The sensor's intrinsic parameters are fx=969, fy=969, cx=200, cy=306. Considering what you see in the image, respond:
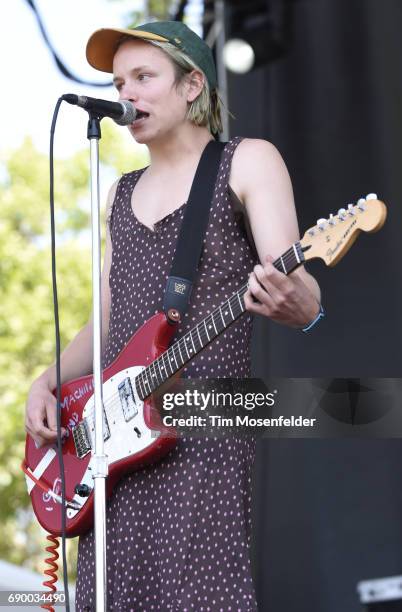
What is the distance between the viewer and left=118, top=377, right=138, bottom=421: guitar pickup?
7.29ft

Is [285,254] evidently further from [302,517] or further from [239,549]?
[302,517]

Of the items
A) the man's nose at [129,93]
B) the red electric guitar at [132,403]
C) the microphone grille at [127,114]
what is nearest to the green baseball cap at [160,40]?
the man's nose at [129,93]

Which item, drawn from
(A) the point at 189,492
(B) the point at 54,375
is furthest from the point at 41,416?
(A) the point at 189,492

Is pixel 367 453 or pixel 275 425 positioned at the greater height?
pixel 367 453

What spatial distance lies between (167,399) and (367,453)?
1485 mm

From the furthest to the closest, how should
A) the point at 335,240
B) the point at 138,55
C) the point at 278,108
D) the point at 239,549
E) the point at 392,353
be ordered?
the point at 278,108, the point at 392,353, the point at 138,55, the point at 239,549, the point at 335,240

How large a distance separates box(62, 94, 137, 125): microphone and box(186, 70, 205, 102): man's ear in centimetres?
29

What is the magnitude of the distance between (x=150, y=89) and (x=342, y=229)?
78 cm

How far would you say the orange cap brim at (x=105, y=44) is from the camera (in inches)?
94.5

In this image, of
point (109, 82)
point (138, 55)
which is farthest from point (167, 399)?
point (109, 82)

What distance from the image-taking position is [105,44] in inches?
98.4

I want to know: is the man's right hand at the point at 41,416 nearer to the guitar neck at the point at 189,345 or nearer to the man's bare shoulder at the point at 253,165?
the guitar neck at the point at 189,345

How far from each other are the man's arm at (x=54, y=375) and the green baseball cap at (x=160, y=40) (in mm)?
360

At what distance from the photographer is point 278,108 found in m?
3.76
